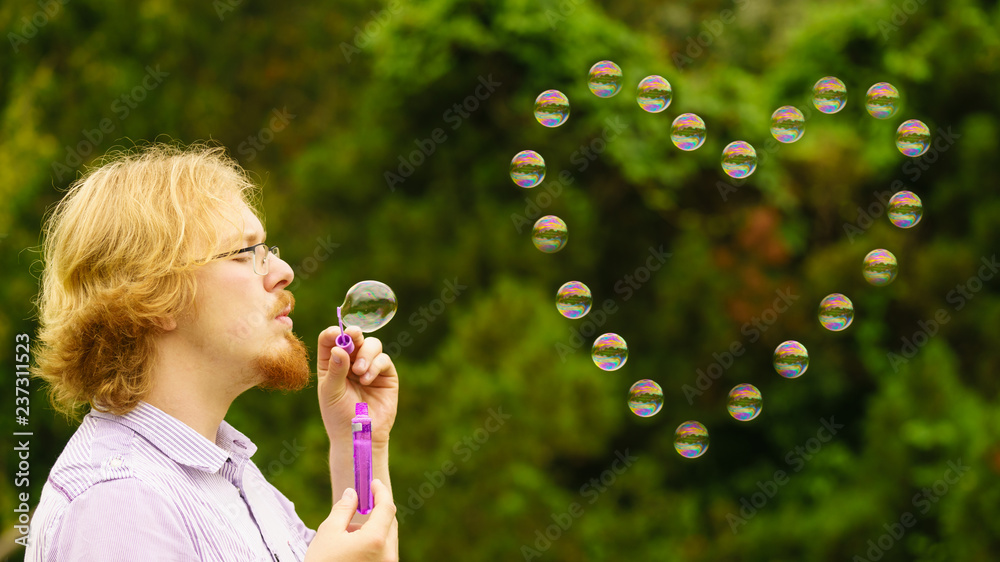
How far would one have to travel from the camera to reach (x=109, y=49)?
5.21m

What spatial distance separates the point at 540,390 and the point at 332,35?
306cm

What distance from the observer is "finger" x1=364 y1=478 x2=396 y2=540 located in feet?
4.52

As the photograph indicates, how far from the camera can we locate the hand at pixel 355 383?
1.75 metres

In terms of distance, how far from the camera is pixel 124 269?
4.89 feet

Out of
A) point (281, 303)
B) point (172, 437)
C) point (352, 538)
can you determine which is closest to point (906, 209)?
point (281, 303)

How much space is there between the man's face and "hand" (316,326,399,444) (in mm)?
132

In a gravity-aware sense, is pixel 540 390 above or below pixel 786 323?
below

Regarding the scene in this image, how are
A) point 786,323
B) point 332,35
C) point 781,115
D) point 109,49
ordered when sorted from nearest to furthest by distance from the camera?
1. point 781,115
2. point 109,49
3. point 786,323
4. point 332,35

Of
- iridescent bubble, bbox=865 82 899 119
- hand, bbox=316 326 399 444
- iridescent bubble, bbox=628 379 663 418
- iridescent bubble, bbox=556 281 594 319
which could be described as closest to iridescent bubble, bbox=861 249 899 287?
iridescent bubble, bbox=865 82 899 119

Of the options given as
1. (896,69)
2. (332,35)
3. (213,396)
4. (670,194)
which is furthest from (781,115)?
(332,35)

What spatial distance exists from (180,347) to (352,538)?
43cm

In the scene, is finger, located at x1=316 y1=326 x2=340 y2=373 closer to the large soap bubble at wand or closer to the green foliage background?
the large soap bubble at wand

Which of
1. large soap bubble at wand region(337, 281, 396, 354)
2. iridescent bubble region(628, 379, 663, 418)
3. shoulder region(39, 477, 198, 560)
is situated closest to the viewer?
shoulder region(39, 477, 198, 560)

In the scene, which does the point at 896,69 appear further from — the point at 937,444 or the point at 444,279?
the point at 444,279
